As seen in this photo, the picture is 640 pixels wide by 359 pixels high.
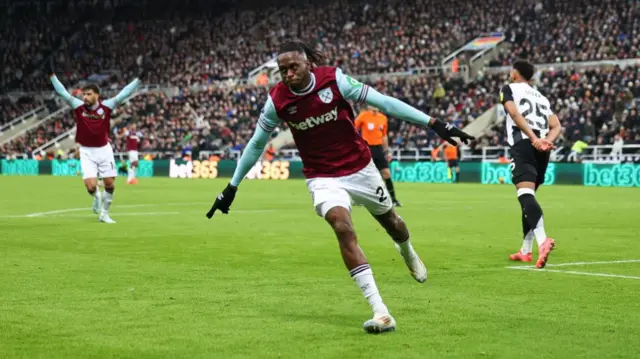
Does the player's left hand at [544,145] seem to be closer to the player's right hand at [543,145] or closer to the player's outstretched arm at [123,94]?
the player's right hand at [543,145]

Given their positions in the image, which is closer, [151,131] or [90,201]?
[90,201]

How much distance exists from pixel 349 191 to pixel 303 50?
44.0 inches

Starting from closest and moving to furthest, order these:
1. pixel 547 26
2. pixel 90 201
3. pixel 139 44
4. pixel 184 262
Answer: pixel 184 262 → pixel 90 201 → pixel 547 26 → pixel 139 44

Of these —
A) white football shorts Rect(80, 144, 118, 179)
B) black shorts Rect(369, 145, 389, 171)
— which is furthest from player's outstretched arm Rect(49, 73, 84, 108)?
black shorts Rect(369, 145, 389, 171)

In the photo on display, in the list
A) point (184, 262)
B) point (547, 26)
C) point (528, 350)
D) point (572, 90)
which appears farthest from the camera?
point (547, 26)

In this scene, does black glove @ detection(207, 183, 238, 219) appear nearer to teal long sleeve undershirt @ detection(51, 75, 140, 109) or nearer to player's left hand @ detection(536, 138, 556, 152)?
player's left hand @ detection(536, 138, 556, 152)

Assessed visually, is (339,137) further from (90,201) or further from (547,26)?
(547,26)

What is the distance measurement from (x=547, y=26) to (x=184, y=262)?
145 ft

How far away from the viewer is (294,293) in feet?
29.9

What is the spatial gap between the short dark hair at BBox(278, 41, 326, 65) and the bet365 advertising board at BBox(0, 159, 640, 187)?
3093 centimetres

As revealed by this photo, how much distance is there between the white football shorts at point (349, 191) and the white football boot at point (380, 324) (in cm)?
100

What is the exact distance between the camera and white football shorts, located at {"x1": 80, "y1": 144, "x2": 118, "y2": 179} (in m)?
18.7

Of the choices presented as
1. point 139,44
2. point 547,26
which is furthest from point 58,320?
point 139,44

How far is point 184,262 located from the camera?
38.4 feet
